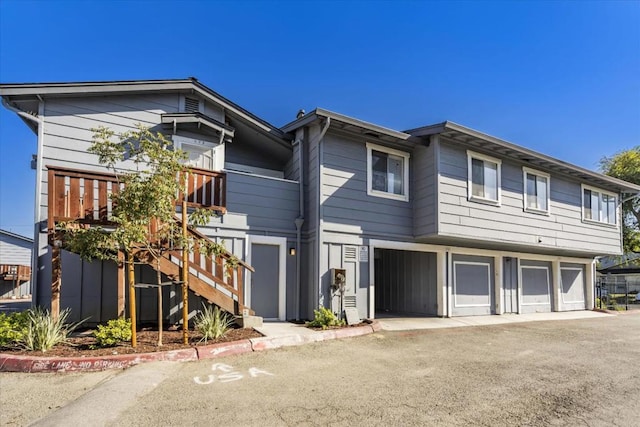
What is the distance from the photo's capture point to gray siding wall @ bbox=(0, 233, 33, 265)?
2428cm

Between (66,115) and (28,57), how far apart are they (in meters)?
7.94

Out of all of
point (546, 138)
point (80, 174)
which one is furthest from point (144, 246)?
point (546, 138)

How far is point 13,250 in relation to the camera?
2472 cm

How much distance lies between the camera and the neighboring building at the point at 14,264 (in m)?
22.7

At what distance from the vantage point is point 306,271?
391 inches

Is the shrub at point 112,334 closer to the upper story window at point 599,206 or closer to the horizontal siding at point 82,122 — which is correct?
the horizontal siding at point 82,122

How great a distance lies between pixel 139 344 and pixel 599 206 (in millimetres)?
17124

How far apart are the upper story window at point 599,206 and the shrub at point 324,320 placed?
37.5ft

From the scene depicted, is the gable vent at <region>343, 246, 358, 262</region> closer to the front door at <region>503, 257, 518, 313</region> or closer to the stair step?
the stair step

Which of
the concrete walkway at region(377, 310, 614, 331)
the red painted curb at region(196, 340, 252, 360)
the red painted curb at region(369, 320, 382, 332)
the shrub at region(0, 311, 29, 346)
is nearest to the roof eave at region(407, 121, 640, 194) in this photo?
the concrete walkway at region(377, 310, 614, 331)

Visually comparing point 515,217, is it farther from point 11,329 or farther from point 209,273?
point 11,329

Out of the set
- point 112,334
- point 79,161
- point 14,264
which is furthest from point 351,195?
point 14,264

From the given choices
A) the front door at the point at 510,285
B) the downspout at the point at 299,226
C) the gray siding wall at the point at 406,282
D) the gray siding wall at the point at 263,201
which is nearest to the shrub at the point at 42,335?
the gray siding wall at the point at 263,201

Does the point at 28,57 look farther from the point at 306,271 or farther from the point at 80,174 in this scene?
the point at 306,271
